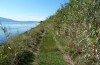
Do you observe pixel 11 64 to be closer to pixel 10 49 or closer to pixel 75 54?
pixel 10 49

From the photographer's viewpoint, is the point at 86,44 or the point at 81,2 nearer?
the point at 86,44

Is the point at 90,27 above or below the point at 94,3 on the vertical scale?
below

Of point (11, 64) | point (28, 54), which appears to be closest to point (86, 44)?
point (11, 64)

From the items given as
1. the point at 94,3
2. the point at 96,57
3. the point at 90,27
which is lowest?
the point at 96,57

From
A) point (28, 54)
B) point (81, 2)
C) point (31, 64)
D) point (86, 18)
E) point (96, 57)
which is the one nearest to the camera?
point (96, 57)

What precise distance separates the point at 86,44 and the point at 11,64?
4.73 m

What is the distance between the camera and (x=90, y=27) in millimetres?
12469

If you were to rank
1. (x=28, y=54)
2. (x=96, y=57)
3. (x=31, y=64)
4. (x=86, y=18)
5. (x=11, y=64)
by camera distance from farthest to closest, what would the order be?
(x=28, y=54)
(x=31, y=64)
(x=11, y=64)
(x=86, y=18)
(x=96, y=57)

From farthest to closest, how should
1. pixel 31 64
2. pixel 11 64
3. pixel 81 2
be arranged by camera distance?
pixel 31 64 → pixel 11 64 → pixel 81 2

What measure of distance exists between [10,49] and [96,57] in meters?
6.15

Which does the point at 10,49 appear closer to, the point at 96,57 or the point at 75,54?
the point at 75,54

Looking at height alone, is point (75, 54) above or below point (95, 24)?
below

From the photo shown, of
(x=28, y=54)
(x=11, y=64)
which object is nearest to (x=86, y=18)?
(x=11, y=64)

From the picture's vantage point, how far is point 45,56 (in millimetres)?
22000
